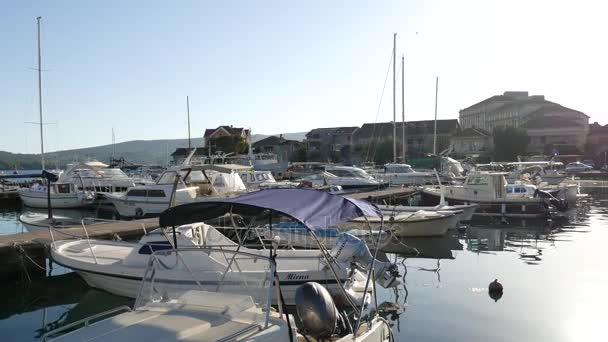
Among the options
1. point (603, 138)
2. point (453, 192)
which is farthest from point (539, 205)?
point (603, 138)

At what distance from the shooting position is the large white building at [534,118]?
83.6 m

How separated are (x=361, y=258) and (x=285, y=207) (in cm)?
514

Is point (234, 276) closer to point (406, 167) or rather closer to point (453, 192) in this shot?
point (453, 192)

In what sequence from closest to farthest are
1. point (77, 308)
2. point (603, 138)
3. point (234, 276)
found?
point (234, 276)
point (77, 308)
point (603, 138)

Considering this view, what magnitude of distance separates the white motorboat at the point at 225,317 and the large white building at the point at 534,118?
8198cm

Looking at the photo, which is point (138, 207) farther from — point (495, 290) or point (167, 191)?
point (495, 290)

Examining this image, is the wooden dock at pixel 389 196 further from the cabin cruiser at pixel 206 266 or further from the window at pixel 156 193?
the cabin cruiser at pixel 206 266

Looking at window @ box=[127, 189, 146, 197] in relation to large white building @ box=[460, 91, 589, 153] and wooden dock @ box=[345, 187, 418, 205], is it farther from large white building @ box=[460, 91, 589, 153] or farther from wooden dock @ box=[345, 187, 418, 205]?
large white building @ box=[460, 91, 589, 153]

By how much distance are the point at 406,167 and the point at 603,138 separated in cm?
5496

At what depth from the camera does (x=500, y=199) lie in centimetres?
2853

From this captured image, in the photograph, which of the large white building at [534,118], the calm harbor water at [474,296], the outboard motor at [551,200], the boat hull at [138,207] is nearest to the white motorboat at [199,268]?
the calm harbor water at [474,296]

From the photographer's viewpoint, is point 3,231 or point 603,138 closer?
point 3,231

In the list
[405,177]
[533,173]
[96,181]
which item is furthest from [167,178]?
[533,173]

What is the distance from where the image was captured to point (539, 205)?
27.7m
